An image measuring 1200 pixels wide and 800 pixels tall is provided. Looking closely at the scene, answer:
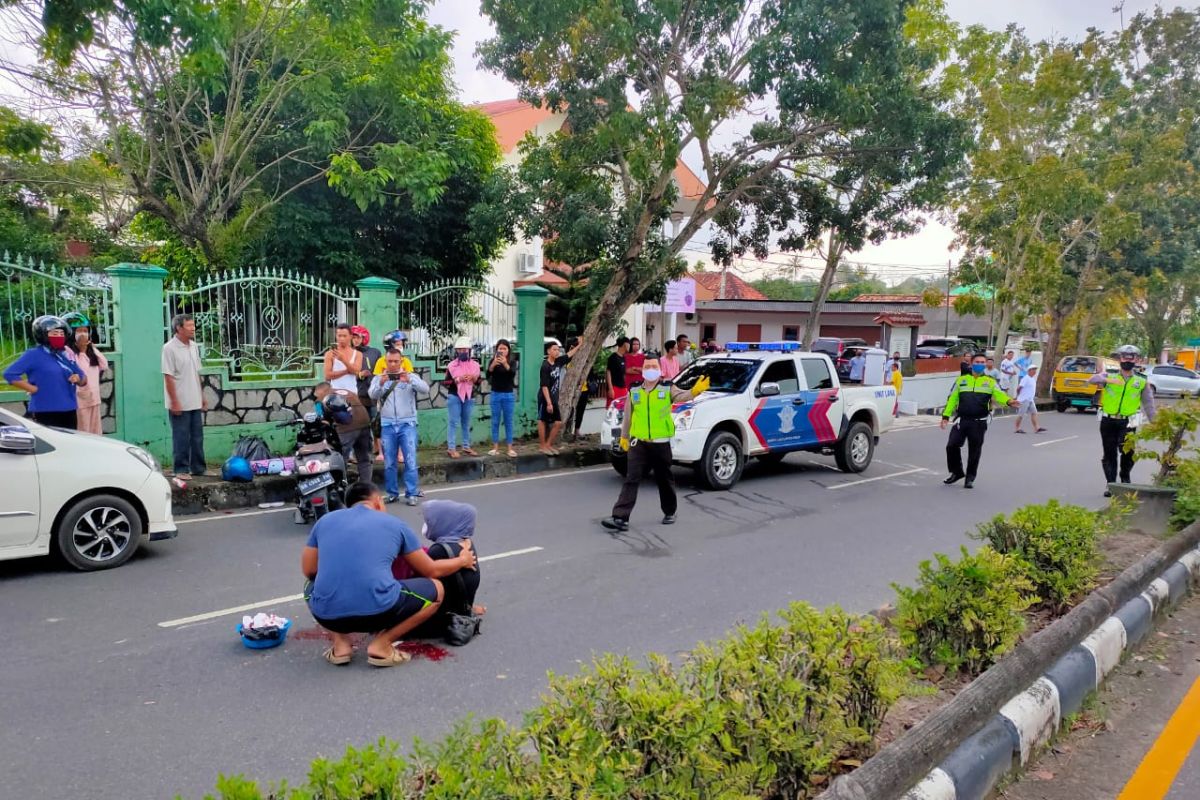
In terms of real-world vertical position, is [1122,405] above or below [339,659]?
above

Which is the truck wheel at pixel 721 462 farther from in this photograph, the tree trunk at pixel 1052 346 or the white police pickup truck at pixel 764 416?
the tree trunk at pixel 1052 346

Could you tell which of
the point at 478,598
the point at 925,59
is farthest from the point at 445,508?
the point at 925,59

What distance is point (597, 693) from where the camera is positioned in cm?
278

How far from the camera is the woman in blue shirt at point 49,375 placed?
7363mm

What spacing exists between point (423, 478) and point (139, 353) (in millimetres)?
3484

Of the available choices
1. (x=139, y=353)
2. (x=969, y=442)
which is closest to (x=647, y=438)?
(x=969, y=442)

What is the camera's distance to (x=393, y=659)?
4.74m

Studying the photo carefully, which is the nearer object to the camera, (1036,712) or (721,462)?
(1036,712)

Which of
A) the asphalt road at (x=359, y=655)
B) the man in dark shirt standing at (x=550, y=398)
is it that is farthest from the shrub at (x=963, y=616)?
the man in dark shirt standing at (x=550, y=398)

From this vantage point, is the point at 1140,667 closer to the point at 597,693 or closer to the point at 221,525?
the point at 597,693

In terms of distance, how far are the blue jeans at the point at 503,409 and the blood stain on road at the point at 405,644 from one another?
6.21 meters

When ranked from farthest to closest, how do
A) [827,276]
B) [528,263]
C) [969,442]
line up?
[528,263] < [827,276] < [969,442]

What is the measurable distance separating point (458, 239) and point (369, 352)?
5.42m

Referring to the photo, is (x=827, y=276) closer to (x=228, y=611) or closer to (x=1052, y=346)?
(x=1052, y=346)
